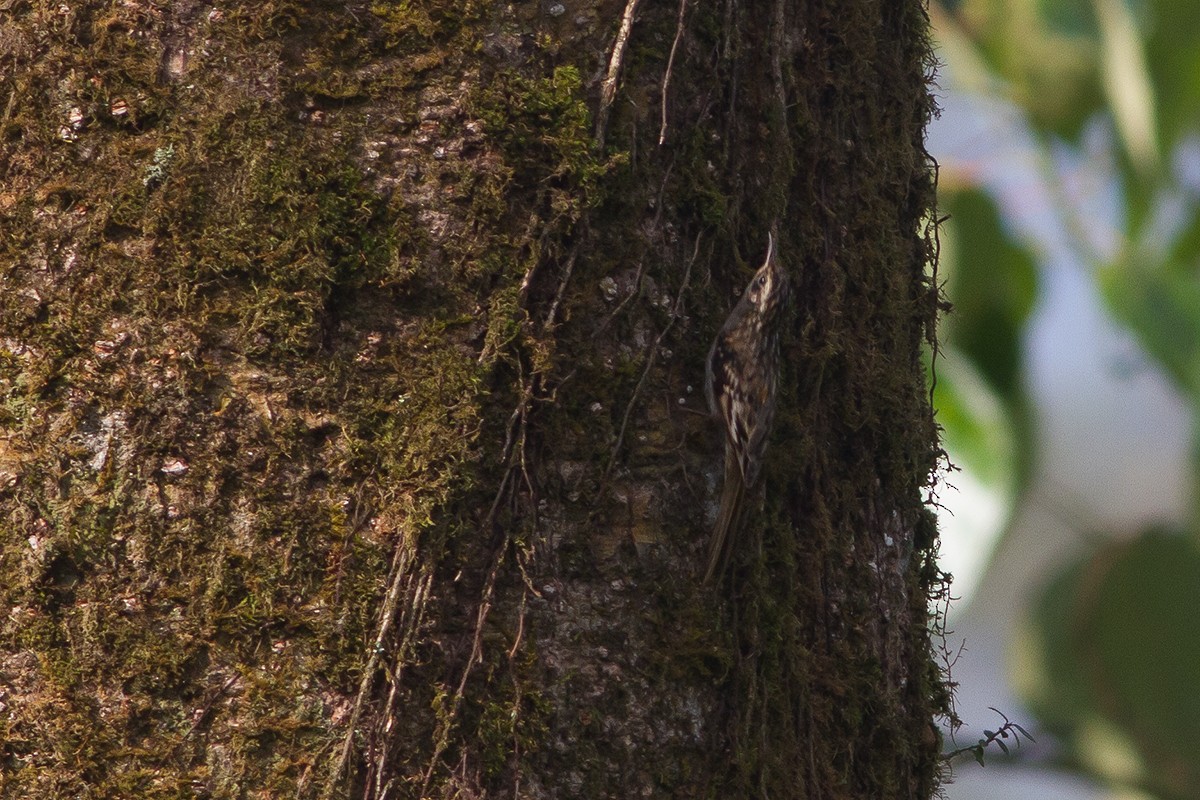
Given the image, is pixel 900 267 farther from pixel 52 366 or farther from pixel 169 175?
pixel 52 366

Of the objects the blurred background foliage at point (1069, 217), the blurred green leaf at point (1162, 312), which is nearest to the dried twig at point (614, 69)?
the blurred background foliage at point (1069, 217)

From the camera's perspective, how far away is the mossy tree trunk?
1.90 m

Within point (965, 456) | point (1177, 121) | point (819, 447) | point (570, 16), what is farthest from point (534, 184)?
point (1177, 121)

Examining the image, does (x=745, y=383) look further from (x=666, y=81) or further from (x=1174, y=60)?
(x=1174, y=60)

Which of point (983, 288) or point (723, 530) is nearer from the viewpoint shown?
point (723, 530)

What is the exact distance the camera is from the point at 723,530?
2.09m

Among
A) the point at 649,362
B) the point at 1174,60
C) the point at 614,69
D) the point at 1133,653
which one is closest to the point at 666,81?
the point at 614,69

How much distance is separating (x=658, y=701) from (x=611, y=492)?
13.1 inches

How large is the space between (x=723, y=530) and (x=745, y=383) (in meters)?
0.29

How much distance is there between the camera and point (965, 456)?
5016 mm

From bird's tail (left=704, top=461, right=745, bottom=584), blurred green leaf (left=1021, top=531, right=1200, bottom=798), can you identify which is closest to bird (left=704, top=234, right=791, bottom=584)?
bird's tail (left=704, top=461, right=745, bottom=584)

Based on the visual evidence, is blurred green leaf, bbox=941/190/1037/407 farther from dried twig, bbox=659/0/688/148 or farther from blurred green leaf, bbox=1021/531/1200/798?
dried twig, bbox=659/0/688/148

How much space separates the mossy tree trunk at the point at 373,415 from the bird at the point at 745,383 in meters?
0.04

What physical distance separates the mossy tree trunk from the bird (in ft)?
0.12
